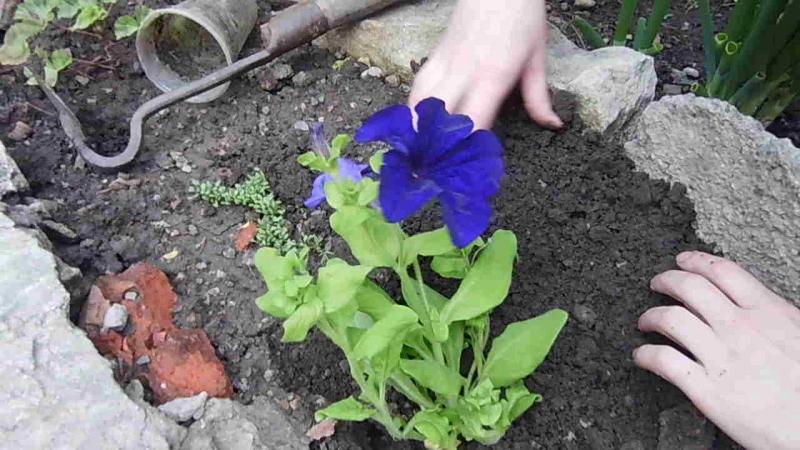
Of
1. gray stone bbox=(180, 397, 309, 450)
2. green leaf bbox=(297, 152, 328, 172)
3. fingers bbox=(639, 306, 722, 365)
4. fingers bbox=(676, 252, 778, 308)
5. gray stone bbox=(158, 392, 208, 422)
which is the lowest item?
gray stone bbox=(180, 397, 309, 450)

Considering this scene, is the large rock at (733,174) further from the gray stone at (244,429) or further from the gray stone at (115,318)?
the gray stone at (115,318)

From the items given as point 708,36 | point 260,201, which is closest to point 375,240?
point 260,201

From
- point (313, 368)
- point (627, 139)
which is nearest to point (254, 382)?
point (313, 368)

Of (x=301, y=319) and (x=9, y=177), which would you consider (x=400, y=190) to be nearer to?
(x=301, y=319)

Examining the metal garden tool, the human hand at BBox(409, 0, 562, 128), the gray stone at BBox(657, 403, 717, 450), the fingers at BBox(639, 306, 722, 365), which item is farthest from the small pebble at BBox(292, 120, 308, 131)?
the gray stone at BBox(657, 403, 717, 450)

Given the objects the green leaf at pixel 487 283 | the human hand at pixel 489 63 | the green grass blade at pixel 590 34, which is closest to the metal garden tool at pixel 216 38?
the human hand at pixel 489 63

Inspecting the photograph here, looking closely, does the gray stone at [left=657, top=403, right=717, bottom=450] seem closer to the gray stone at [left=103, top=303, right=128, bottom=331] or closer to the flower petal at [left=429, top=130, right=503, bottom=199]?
the flower petal at [left=429, top=130, right=503, bottom=199]

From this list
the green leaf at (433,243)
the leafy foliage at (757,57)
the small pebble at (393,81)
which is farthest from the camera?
the small pebble at (393,81)
